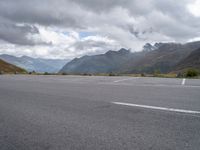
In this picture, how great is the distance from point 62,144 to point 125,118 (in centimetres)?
178

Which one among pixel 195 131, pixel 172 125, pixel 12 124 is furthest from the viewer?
pixel 12 124

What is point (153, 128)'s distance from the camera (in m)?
3.93

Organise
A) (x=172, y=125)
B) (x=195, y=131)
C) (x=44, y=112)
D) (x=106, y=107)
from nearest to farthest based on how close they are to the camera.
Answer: (x=195, y=131) < (x=172, y=125) < (x=44, y=112) < (x=106, y=107)

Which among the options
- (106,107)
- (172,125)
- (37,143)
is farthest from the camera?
(106,107)

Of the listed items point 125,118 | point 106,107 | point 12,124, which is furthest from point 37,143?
point 106,107

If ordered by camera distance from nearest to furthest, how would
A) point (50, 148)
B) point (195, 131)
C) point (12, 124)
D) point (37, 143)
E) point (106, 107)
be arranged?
point (50, 148)
point (37, 143)
point (195, 131)
point (12, 124)
point (106, 107)

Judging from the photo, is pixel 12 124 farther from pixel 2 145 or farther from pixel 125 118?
pixel 125 118

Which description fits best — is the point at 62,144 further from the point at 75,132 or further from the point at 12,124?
the point at 12,124

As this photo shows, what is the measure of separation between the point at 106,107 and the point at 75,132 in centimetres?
216

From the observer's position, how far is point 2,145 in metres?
3.40

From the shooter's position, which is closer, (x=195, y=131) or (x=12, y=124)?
(x=195, y=131)

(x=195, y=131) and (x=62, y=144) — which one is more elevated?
(x=195, y=131)

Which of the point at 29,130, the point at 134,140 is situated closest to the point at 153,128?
the point at 134,140

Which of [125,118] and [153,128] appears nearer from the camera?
[153,128]
